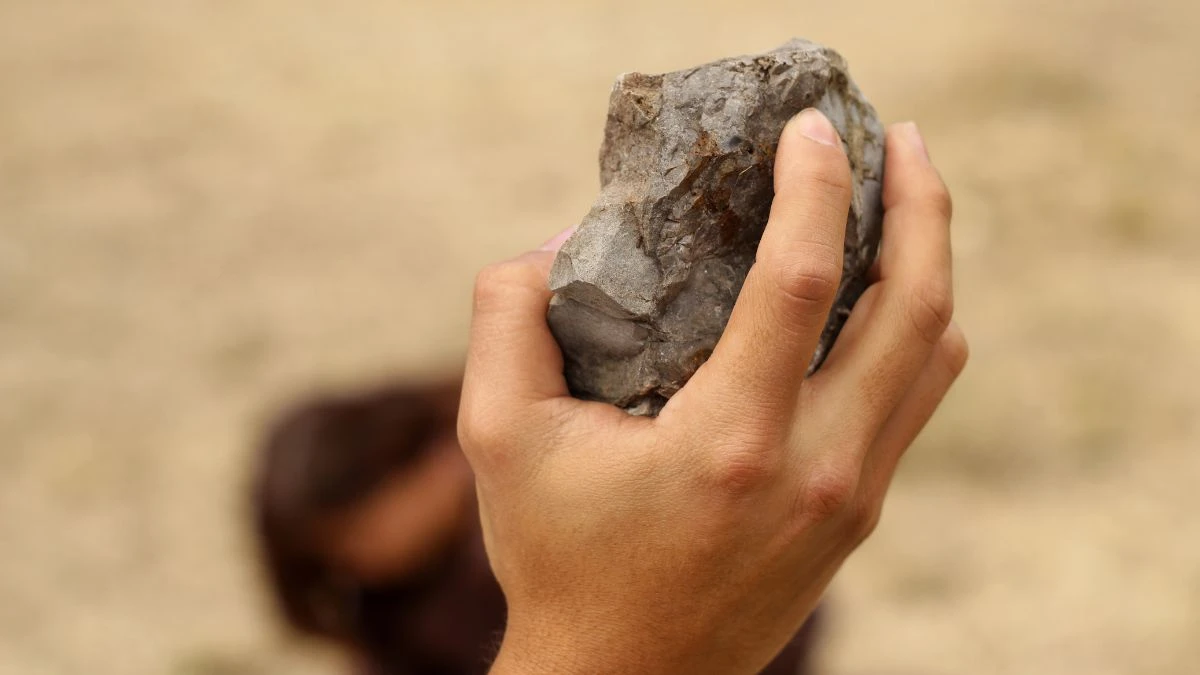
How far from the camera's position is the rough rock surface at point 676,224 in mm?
1628

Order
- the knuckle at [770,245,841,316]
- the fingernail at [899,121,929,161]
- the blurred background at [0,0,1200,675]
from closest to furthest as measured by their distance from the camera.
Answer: the knuckle at [770,245,841,316], the fingernail at [899,121,929,161], the blurred background at [0,0,1200,675]

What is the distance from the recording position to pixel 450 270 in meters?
5.89

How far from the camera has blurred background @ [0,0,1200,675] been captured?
14.1 feet

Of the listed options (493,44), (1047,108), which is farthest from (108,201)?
(1047,108)

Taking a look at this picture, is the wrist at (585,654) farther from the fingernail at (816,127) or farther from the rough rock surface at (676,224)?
the fingernail at (816,127)

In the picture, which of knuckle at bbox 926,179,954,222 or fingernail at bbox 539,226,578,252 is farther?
fingernail at bbox 539,226,578,252

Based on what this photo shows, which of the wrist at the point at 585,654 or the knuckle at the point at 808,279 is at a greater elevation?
the knuckle at the point at 808,279

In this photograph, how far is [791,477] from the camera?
1.41 meters

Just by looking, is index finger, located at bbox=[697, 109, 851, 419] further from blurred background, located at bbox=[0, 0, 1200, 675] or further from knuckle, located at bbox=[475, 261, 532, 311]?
blurred background, located at bbox=[0, 0, 1200, 675]


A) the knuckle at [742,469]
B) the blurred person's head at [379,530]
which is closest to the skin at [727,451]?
the knuckle at [742,469]

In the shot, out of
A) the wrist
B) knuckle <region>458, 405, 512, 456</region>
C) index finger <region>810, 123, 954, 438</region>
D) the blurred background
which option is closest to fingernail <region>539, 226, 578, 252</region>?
knuckle <region>458, 405, 512, 456</region>

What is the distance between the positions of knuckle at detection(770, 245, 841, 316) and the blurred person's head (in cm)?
177

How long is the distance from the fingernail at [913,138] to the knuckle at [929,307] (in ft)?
0.97

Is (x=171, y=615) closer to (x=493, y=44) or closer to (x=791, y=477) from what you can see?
(x=791, y=477)
